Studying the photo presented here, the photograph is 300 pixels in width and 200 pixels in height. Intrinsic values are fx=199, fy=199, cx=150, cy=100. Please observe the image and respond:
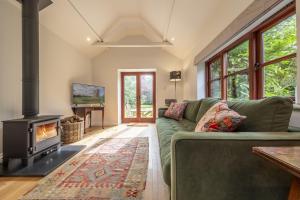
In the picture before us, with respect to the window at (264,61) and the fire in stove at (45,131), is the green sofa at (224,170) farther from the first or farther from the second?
the fire in stove at (45,131)

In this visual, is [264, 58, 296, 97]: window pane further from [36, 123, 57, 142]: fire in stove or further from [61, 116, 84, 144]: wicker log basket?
[61, 116, 84, 144]: wicker log basket

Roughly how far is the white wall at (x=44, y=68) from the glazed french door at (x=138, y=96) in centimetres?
149

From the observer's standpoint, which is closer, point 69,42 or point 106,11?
point 106,11

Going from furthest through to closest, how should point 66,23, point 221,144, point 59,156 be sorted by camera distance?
point 66,23 → point 59,156 → point 221,144

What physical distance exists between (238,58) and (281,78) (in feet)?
3.73

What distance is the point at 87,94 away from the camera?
5508 millimetres

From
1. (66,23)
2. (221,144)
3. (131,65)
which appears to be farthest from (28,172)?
(131,65)

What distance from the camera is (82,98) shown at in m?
5.29

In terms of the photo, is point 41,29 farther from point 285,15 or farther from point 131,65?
point 285,15

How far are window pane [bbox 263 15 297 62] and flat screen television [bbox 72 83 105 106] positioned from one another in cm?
417

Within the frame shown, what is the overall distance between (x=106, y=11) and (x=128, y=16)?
849 mm

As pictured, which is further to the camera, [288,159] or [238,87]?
[238,87]

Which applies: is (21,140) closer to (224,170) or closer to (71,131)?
(71,131)

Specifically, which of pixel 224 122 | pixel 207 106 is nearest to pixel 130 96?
pixel 207 106
